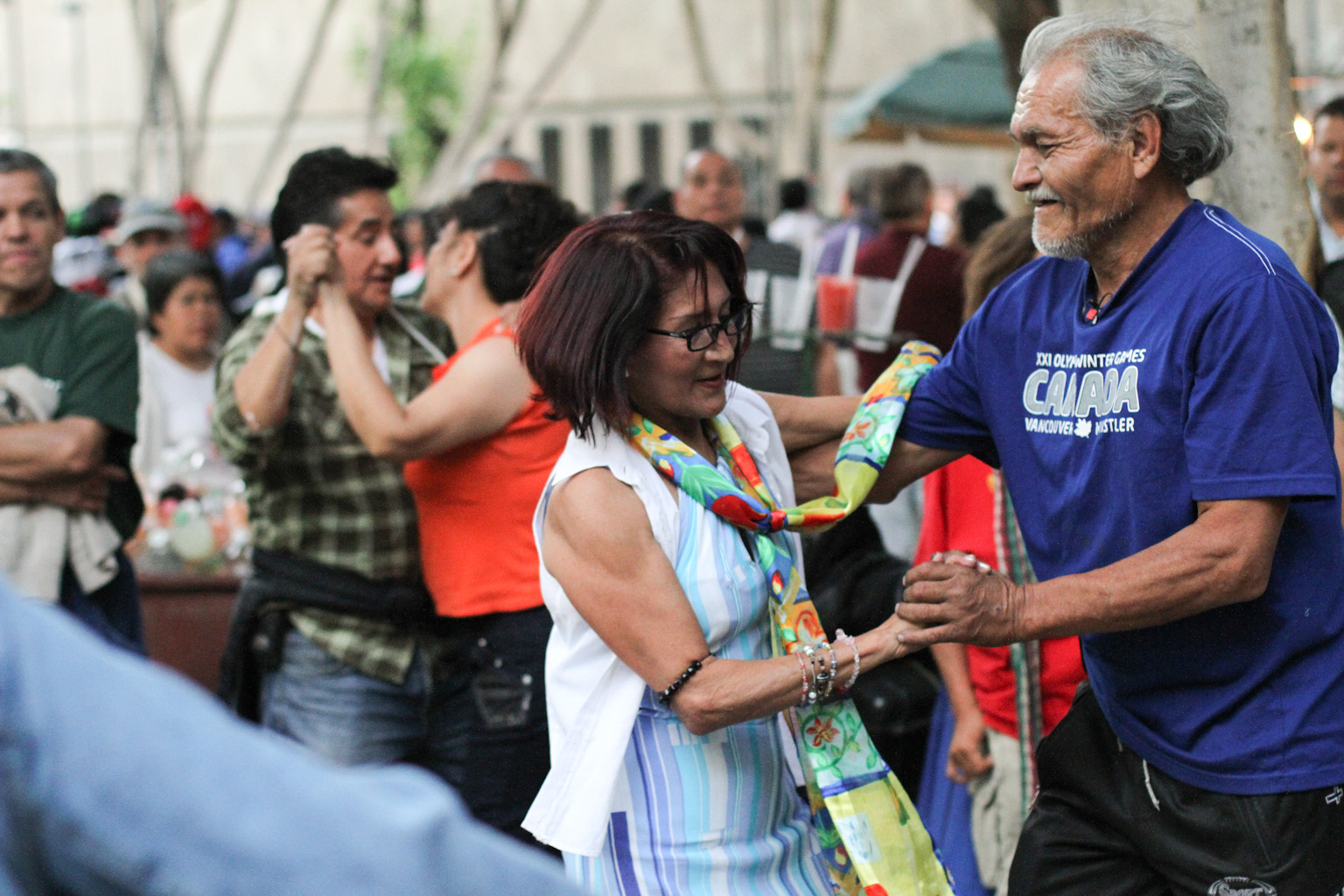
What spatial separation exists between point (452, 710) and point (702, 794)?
1652 millimetres

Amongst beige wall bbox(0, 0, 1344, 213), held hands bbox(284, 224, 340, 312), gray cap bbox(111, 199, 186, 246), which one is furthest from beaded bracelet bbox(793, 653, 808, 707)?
beige wall bbox(0, 0, 1344, 213)

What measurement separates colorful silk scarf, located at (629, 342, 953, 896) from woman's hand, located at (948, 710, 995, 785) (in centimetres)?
138

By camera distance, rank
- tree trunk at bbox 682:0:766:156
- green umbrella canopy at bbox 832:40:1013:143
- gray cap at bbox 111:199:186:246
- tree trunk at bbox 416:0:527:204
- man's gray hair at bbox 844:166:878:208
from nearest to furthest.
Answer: gray cap at bbox 111:199:186:246, man's gray hair at bbox 844:166:878:208, green umbrella canopy at bbox 832:40:1013:143, tree trunk at bbox 416:0:527:204, tree trunk at bbox 682:0:766:156

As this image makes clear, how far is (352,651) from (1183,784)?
2137mm

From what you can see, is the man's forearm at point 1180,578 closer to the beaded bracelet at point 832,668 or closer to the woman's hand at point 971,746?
the beaded bracelet at point 832,668

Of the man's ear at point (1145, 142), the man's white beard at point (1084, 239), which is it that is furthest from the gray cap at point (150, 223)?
the man's ear at point (1145, 142)

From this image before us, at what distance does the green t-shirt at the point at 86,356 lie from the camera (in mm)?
3891

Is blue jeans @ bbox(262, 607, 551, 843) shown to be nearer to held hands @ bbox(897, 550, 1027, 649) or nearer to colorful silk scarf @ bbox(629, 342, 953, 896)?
colorful silk scarf @ bbox(629, 342, 953, 896)

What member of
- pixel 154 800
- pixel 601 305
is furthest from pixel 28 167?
pixel 154 800

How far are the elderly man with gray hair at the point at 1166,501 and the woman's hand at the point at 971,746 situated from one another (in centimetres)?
118

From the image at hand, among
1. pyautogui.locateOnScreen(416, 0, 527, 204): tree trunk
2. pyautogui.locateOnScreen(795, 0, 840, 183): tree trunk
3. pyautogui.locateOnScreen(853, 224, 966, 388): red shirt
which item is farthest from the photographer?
pyautogui.locateOnScreen(795, 0, 840, 183): tree trunk

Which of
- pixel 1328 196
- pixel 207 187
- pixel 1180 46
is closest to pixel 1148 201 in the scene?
pixel 1180 46

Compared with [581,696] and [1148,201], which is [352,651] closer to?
[581,696]

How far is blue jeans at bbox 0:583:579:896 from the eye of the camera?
0.81 metres
